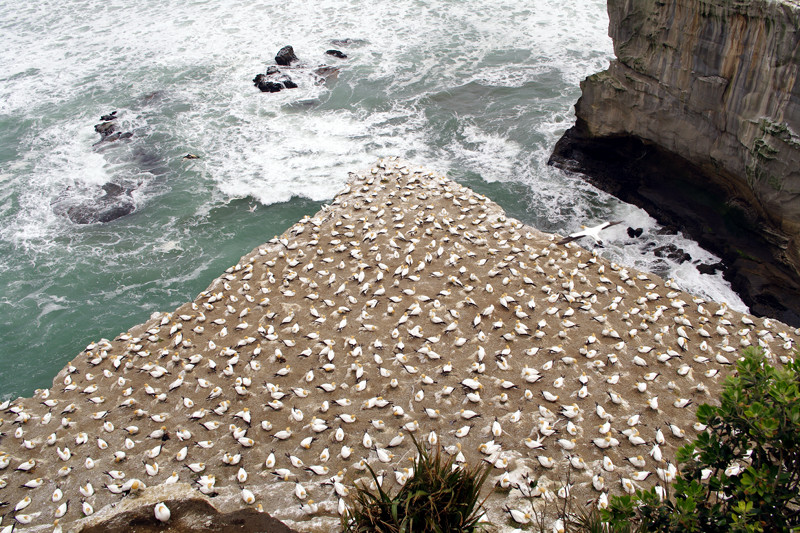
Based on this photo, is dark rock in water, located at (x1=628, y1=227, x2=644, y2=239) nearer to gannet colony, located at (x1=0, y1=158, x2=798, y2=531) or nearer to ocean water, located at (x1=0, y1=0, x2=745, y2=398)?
ocean water, located at (x1=0, y1=0, x2=745, y2=398)

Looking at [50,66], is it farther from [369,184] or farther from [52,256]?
[369,184]

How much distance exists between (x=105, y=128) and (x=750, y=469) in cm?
3171

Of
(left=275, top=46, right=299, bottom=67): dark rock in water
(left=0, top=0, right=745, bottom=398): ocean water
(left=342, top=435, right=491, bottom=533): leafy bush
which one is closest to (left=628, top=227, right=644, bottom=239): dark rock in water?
(left=0, top=0, right=745, bottom=398): ocean water

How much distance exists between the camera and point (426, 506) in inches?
278

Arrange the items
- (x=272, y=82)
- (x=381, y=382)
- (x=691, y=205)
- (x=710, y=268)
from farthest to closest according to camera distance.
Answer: (x=272, y=82) < (x=691, y=205) < (x=710, y=268) < (x=381, y=382)

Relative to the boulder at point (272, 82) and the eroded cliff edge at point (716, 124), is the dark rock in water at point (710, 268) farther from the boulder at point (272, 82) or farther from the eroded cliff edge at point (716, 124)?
the boulder at point (272, 82)

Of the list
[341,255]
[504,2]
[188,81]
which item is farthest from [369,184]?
[504,2]

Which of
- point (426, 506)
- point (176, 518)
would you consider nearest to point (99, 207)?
point (176, 518)

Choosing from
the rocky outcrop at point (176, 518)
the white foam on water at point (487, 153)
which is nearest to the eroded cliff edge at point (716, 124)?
the white foam on water at point (487, 153)

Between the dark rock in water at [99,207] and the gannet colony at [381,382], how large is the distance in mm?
10404

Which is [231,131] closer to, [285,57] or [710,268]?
[285,57]

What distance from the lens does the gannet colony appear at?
979 centimetres

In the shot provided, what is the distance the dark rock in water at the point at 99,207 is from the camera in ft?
75.0

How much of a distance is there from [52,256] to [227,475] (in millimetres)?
15838
